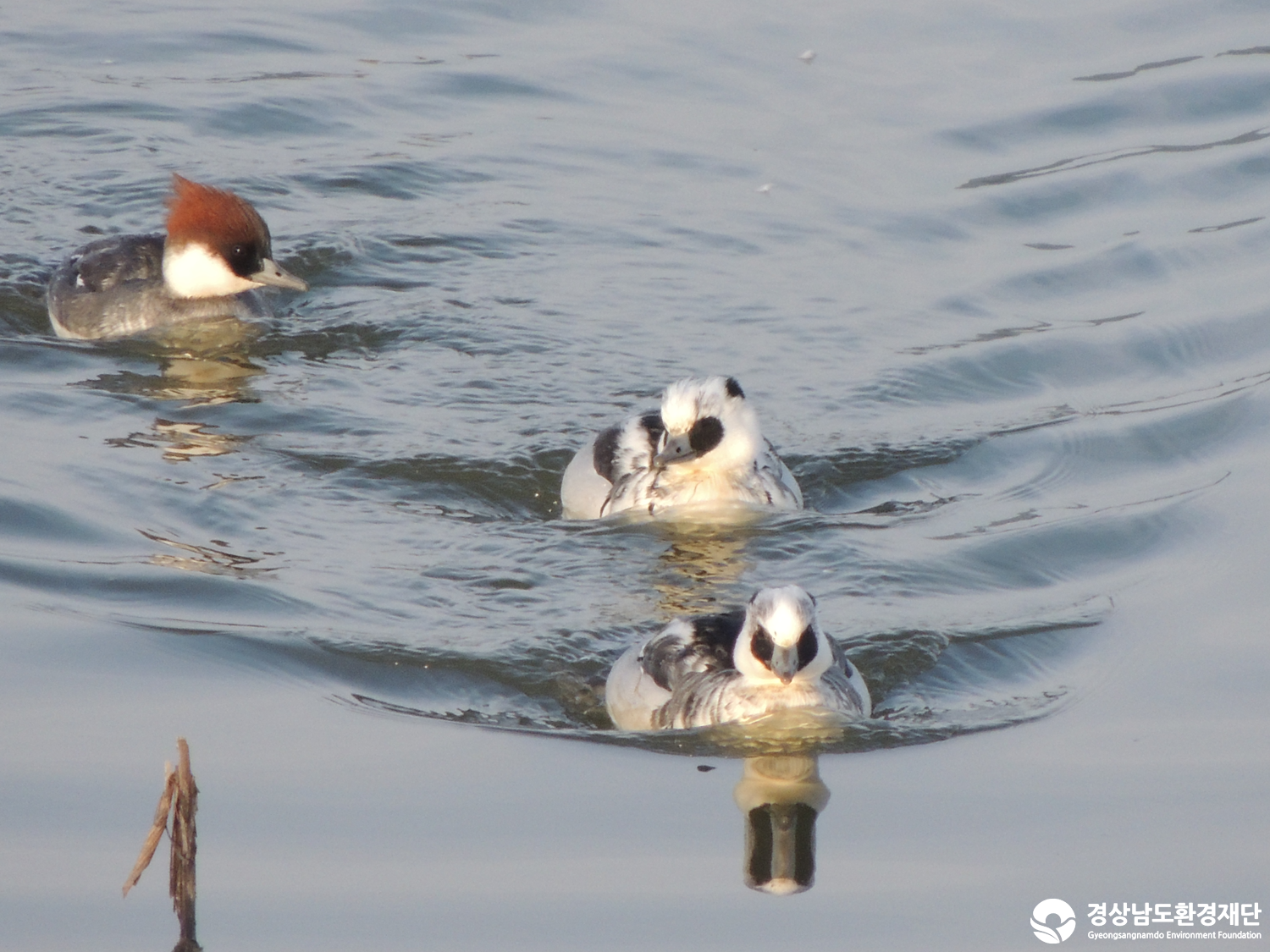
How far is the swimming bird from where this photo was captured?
13.0 m

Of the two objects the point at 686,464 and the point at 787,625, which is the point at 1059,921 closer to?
the point at 787,625

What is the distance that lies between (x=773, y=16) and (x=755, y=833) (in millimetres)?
13980

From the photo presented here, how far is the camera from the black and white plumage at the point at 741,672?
301 inches

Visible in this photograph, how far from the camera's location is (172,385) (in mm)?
12398

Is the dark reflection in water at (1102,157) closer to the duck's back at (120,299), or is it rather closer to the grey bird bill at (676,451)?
the duck's back at (120,299)

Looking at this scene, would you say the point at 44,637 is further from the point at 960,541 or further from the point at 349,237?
the point at 349,237

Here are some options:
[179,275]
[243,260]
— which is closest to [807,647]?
[243,260]

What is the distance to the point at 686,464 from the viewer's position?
10.6 meters

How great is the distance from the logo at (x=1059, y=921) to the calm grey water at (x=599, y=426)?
0.07m

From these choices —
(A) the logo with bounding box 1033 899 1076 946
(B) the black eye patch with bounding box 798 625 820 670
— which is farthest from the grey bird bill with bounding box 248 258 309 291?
(A) the logo with bounding box 1033 899 1076 946

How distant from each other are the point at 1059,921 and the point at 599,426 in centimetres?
610

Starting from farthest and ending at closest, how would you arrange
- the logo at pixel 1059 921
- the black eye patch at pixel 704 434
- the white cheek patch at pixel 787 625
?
the black eye patch at pixel 704 434 < the white cheek patch at pixel 787 625 < the logo at pixel 1059 921

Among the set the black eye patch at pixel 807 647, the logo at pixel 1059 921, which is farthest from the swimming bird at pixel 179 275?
the logo at pixel 1059 921

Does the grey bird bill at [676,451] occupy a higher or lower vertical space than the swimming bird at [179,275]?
lower
